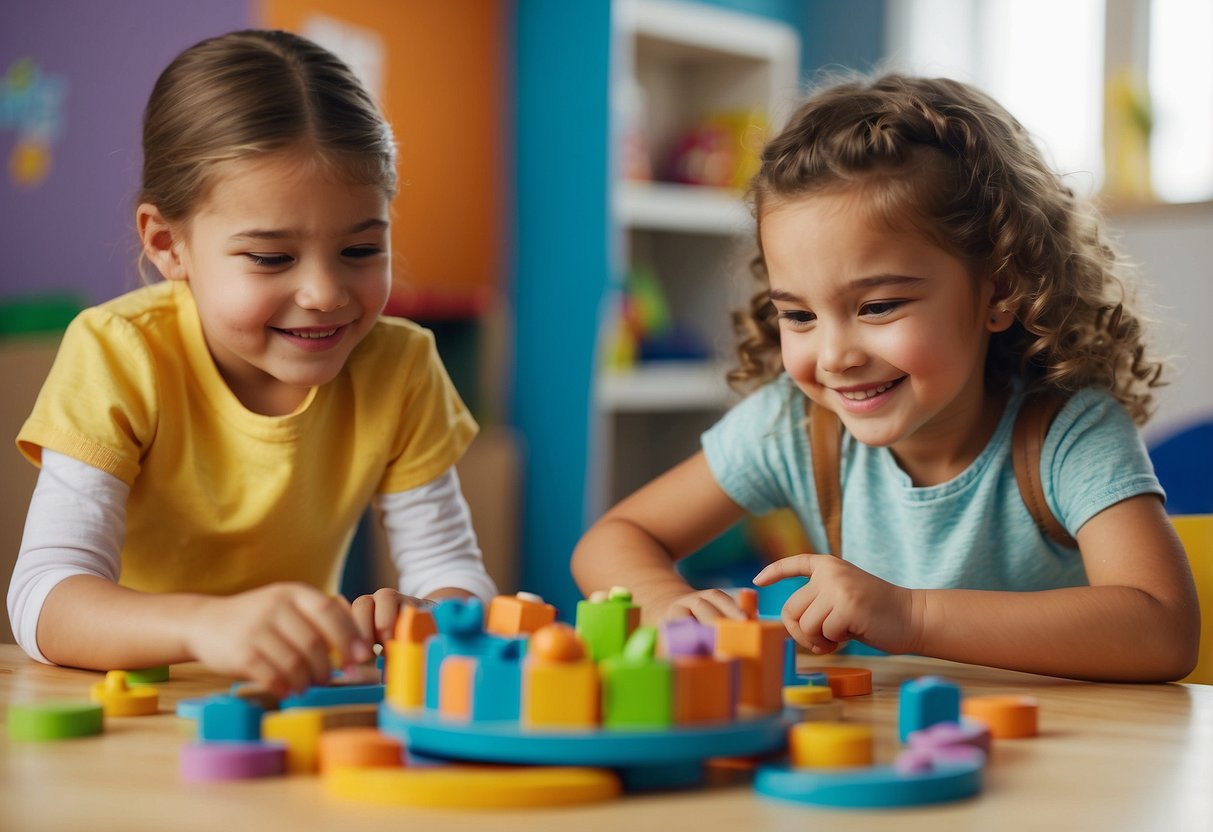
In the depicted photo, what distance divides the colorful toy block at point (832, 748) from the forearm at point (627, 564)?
0.43 metres

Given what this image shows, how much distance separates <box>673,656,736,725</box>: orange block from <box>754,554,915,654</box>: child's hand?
281 mm

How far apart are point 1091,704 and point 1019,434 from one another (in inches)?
15.1

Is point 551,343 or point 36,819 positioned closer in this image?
point 36,819

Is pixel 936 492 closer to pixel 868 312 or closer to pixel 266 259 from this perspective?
pixel 868 312

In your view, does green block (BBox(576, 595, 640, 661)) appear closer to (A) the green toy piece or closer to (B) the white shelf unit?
(A) the green toy piece

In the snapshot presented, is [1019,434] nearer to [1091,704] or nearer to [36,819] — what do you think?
[1091,704]

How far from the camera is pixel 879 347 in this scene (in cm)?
106

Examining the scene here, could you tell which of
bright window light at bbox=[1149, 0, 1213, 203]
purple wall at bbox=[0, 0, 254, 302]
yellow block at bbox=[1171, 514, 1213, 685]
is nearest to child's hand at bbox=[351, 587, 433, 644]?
yellow block at bbox=[1171, 514, 1213, 685]

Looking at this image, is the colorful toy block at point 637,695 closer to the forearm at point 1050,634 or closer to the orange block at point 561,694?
the orange block at point 561,694

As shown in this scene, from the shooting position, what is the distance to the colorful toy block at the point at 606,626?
0.70 meters

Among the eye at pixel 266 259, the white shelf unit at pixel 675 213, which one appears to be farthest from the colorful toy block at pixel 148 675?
the white shelf unit at pixel 675 213

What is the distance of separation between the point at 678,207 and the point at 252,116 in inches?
98.7

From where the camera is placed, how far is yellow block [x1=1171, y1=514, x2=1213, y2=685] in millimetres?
1153

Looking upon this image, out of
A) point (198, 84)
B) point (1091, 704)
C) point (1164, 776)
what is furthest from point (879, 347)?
point (198, 84)
